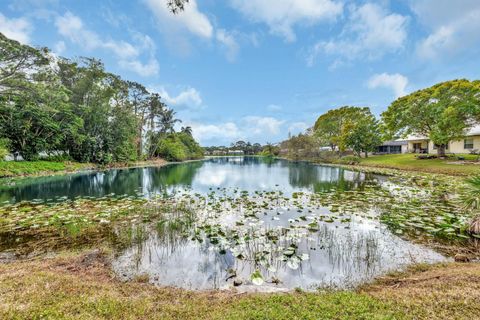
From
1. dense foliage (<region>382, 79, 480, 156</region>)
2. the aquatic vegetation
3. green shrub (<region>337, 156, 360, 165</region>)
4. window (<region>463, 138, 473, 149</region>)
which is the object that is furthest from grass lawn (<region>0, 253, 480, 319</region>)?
window (<region>463, 138, 473, 149</region>)

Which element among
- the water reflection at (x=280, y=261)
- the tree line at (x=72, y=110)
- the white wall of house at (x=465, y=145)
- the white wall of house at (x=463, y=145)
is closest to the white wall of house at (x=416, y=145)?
the white wall of house at (x=463, y=145)

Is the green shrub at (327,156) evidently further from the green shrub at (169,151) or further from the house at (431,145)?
the green shrub at (169,151)

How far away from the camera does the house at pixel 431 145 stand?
24533 millimetres

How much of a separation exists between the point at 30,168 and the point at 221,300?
24.6 meters

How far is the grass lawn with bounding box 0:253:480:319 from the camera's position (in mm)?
2307

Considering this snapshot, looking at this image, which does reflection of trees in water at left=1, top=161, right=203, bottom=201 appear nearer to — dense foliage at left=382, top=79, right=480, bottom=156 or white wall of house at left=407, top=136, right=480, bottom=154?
dense foliage at left=382, top=79, right=480, bottom=156

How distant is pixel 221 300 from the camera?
2824 mm

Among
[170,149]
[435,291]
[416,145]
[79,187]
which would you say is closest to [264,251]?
[435,291]

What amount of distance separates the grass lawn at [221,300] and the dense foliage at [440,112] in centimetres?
2164

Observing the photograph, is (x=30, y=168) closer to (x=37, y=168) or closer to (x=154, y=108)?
(x=37, y=168)

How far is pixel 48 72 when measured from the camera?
1980 cm

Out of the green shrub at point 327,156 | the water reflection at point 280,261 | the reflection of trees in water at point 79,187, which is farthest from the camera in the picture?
the green shrub at point 327,156

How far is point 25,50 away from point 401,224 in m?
24.9

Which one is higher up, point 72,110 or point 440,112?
point 72,110
